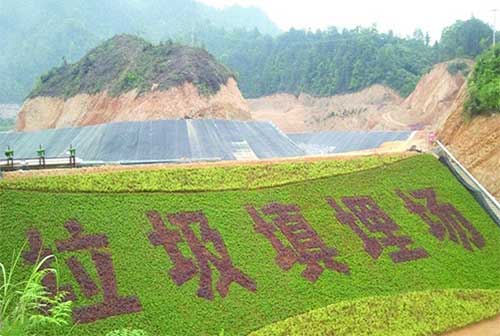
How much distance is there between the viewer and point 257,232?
51.0ft

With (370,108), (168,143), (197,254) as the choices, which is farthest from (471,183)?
(370,108)

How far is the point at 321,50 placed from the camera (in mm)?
72312

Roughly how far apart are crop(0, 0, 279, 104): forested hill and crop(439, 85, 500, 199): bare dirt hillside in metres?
71.5

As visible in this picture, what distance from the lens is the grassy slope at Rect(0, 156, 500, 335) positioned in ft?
42.2

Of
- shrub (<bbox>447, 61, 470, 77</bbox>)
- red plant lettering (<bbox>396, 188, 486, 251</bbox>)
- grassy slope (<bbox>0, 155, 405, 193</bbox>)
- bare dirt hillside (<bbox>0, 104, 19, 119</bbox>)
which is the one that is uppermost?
shrub (<bbox>447, 61, 470, 77</bbox>)

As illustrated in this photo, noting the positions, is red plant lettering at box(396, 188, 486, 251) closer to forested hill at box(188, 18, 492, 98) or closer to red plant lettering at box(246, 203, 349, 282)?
red plant lettering at box(246, 203, 349, 282)

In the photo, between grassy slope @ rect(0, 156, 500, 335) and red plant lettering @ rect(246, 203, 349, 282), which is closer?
grassy slope @ rect(0, 156, 500, 335)

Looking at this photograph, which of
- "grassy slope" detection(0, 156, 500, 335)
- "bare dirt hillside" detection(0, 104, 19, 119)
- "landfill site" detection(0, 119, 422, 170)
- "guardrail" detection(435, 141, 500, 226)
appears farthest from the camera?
"bare dirt hillside" detection(0, 104, 19, 119)

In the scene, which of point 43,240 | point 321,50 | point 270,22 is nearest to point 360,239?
point 43,240

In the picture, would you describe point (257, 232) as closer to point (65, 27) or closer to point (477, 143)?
point (477, 143)

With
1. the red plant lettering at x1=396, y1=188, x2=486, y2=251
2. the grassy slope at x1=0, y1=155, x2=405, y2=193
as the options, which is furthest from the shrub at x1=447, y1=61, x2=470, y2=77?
the red plant lettering at x1=396, y1=188, x2=486, y2=251

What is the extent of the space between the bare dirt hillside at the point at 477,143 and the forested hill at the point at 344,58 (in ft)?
112

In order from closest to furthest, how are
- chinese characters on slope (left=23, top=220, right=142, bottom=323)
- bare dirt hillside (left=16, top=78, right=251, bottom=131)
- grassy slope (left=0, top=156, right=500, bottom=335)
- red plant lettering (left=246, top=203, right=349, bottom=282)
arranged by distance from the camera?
1. chinese characters on slope (left=23, top=220, right=142, bottom=323)
2. grassy slope (left=0, top=156, right=500, bottom=335)
3. red plant lettering (left=246, top=203, right=349, bottom=282)
4. bare dirt hillside (left=16, top=78, right=251, bottom=131)

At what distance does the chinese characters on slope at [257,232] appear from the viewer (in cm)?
1272
